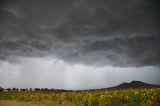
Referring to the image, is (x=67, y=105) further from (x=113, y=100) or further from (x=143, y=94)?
(x=143, y=94)

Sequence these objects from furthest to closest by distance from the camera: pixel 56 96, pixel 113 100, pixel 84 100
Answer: pixel 56 96 → pixel 84 100 → pixel 113 100

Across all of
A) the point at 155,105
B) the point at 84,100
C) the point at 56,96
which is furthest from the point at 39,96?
the point at 155,105

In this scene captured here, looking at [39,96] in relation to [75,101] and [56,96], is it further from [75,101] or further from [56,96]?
[75,101]

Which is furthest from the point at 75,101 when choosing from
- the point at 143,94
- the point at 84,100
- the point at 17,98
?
the point at 17,98

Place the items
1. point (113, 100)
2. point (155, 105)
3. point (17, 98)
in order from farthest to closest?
1. point (17, 98)
2. point (113, 100)
3. point (155, 105)

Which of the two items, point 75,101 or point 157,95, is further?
point 75,101

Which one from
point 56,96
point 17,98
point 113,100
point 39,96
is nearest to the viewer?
point 113,100

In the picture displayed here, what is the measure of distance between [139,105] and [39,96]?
32.0m

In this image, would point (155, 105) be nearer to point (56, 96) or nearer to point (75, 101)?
point (75, 101)

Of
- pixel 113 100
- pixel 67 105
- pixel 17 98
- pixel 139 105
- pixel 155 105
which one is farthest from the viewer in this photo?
pixel 17 98

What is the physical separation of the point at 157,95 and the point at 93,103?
8648 mm

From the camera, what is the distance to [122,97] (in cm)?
3098

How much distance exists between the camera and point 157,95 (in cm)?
2834

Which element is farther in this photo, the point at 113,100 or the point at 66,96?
the point at 66,96
